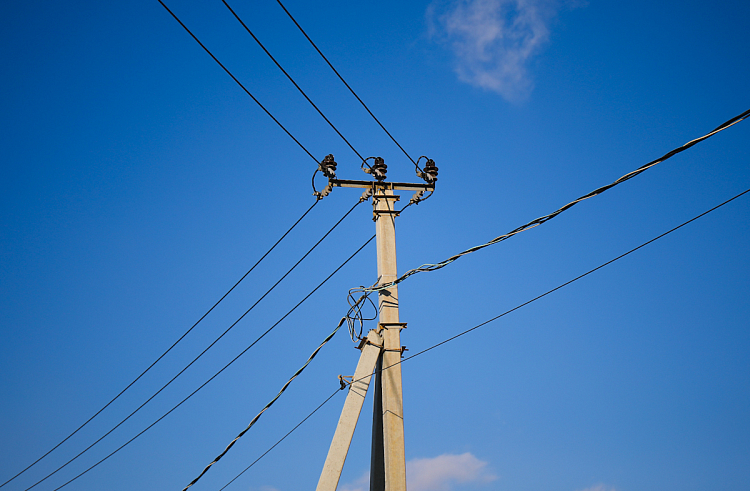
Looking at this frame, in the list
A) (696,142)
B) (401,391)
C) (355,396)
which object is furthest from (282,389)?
(696,142)

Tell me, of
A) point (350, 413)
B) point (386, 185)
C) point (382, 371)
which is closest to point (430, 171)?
point (386, 185)

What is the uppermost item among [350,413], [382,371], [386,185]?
[386,185]

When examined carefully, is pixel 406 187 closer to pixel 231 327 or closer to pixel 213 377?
pixel 231 327

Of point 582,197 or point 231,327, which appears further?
point 231,327

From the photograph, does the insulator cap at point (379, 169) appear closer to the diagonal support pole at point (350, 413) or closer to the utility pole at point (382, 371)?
the utility pole at point (382, 371)

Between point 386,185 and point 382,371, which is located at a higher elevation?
point 386,185

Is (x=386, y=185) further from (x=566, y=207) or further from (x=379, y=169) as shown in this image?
(x=566, y=207)

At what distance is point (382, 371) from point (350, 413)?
76cm

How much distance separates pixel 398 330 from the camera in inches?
347

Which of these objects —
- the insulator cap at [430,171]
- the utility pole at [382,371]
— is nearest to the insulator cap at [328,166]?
the utility pole at [382,371]

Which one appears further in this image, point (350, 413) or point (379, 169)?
point (379, 169)

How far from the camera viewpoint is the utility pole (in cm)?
803

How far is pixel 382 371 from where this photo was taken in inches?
336

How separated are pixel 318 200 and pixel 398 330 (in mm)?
2770
